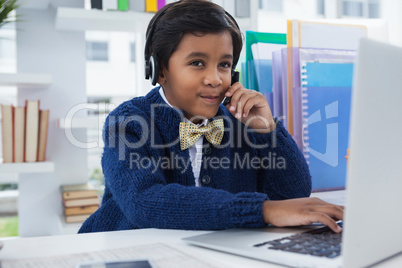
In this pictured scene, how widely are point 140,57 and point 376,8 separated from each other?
1.67 metres

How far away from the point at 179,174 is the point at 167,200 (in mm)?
288

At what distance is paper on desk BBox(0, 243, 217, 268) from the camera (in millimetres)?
544

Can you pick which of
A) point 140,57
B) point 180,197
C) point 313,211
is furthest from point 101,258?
point 140,57

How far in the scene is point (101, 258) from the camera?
575 millimetres

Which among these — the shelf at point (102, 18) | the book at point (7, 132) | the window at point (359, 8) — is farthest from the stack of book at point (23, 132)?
the window at point (359, 8)

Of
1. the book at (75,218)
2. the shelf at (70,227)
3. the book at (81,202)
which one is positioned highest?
the book at (81,202)

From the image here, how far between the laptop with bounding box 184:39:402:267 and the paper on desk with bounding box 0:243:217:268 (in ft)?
0.22

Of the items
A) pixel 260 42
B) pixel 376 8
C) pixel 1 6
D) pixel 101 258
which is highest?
pixel 376 8

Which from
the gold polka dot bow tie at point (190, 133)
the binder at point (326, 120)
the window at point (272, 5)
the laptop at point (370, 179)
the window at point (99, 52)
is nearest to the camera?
the laptop at point (370, 179)

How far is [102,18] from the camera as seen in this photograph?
1.67 meters

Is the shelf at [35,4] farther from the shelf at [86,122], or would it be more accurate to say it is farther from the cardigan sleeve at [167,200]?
the cardigan sleeve at [167,200]

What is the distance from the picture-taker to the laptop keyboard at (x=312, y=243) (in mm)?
537

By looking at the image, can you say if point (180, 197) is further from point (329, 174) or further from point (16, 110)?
point (16, 110)

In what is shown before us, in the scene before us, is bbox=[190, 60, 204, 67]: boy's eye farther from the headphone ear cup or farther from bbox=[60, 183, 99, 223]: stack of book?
bbox=[60, 183, 99, 223]: stack of book
